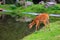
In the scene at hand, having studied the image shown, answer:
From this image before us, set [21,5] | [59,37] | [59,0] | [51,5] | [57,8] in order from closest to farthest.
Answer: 1. [59,37]
2. [57,8]
3. [51,5]
4. [21,5]
5. [59,0]

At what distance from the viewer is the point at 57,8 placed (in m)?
29.5

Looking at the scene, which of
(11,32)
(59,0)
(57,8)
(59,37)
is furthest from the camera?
(59,0)

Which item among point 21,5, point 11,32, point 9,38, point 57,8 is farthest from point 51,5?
point 9,38

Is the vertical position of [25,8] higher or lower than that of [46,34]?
lower

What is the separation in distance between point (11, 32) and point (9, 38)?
1990 mm

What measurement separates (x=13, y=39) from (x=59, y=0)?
83.1ft

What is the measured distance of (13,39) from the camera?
13.0 m

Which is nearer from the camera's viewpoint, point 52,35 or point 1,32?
point 52,35

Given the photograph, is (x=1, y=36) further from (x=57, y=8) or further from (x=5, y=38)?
(x=57, y=8)

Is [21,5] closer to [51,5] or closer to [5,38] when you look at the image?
[51,5]

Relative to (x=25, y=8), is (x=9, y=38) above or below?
above

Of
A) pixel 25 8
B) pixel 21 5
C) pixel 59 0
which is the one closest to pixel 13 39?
pixel 25 8

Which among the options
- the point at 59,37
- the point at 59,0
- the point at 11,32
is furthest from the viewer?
the point at 59,0

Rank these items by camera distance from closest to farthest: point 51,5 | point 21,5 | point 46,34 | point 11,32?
point 46,34 < point 11,32 < point 51,5 < point 21,5
